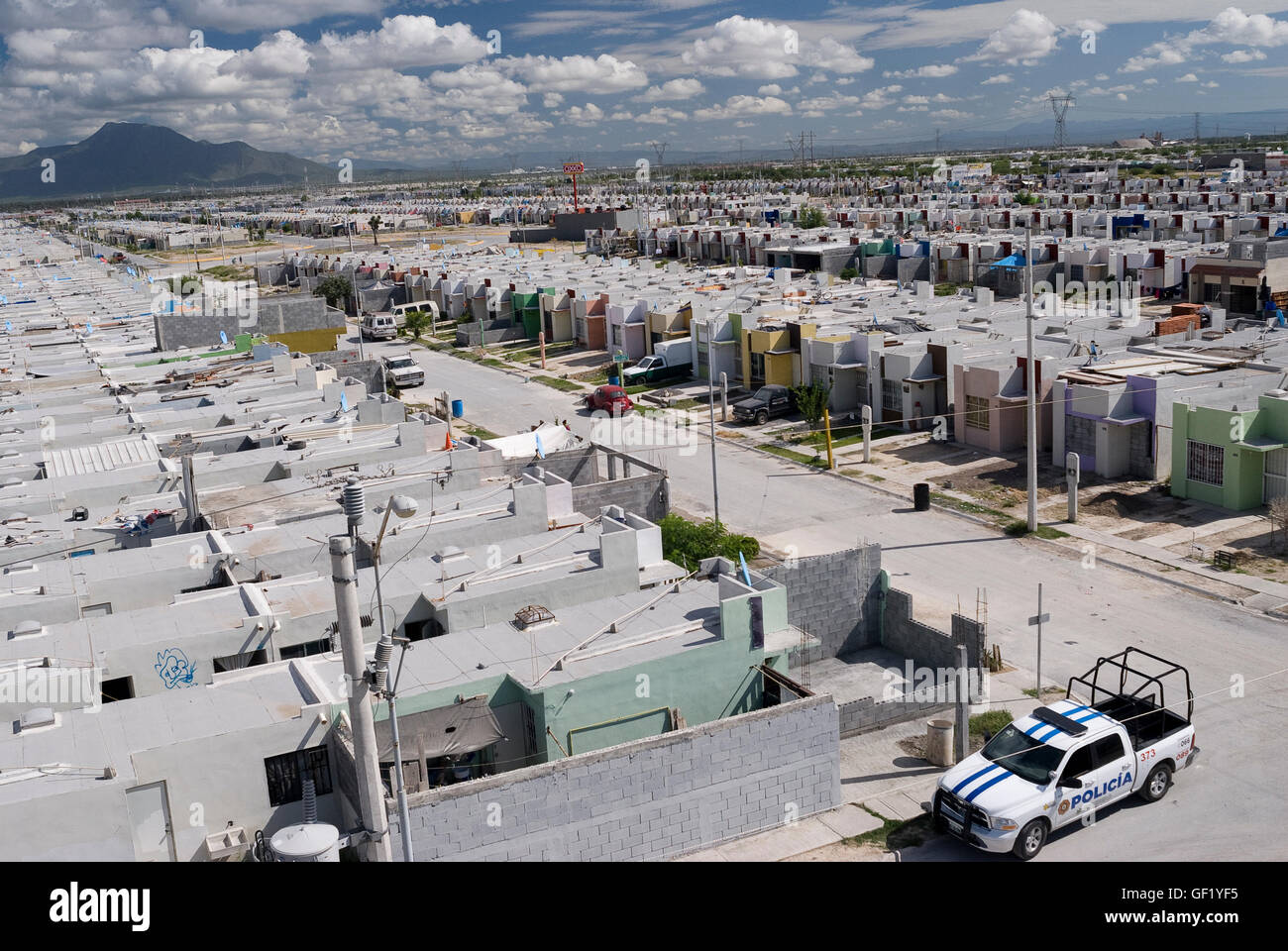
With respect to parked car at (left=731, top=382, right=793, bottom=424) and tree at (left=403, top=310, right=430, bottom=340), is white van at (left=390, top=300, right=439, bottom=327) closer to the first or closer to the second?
tree at (left=403, top=310, right=430, bottom=340)

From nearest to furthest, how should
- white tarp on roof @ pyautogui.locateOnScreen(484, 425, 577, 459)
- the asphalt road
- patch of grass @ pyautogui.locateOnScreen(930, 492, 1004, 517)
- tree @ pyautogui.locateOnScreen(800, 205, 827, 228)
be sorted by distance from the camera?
the asphalt road < white tarp on roof @ pyautogui.locateOnScreen(484, 425, 577, 459) < patch of grass @ pyautogui.locateOnScreen(930, 492, 1004, 517) < tree @ pyautogui.locateOnScreen(800, 205, 827, 228)

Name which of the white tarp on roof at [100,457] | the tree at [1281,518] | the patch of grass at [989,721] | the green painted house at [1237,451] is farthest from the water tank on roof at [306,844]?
the green painted house at [1237,451]

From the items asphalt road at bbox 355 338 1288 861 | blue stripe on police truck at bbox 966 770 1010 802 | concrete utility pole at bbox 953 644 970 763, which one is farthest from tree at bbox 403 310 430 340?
blue stripe on police truck at bbox 966 770 1010 802

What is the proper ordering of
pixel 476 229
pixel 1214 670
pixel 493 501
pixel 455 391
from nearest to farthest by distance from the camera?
pixel 1214 670 → pixel 493 501 → pixel 455 391 → pixel 476 229
